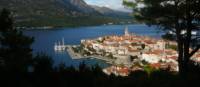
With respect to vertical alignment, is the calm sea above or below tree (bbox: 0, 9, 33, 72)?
below

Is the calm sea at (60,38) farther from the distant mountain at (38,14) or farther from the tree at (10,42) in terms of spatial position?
the tree at (10,42)

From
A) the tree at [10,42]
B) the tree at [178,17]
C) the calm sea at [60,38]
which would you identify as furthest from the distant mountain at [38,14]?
the tree at [178,17]

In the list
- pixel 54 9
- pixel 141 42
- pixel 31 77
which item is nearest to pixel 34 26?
pixel 54 9

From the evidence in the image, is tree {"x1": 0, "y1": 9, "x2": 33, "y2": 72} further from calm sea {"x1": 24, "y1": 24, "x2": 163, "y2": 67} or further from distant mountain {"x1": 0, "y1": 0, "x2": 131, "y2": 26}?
distant mountain {"x1": 0, "y1": 0, "x2": 131, "y2": 26}

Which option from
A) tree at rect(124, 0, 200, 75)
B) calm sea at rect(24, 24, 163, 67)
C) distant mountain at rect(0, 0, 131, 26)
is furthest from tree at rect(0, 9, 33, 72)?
distant mountain at rect(0, 0, 131, 26)

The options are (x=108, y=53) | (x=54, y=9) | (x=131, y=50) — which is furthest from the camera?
(x=54, y=9)

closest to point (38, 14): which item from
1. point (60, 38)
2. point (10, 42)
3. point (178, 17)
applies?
point (60, 38)

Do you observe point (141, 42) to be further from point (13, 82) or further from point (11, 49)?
point (13, 82)

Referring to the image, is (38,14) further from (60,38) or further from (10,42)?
(10,42)
